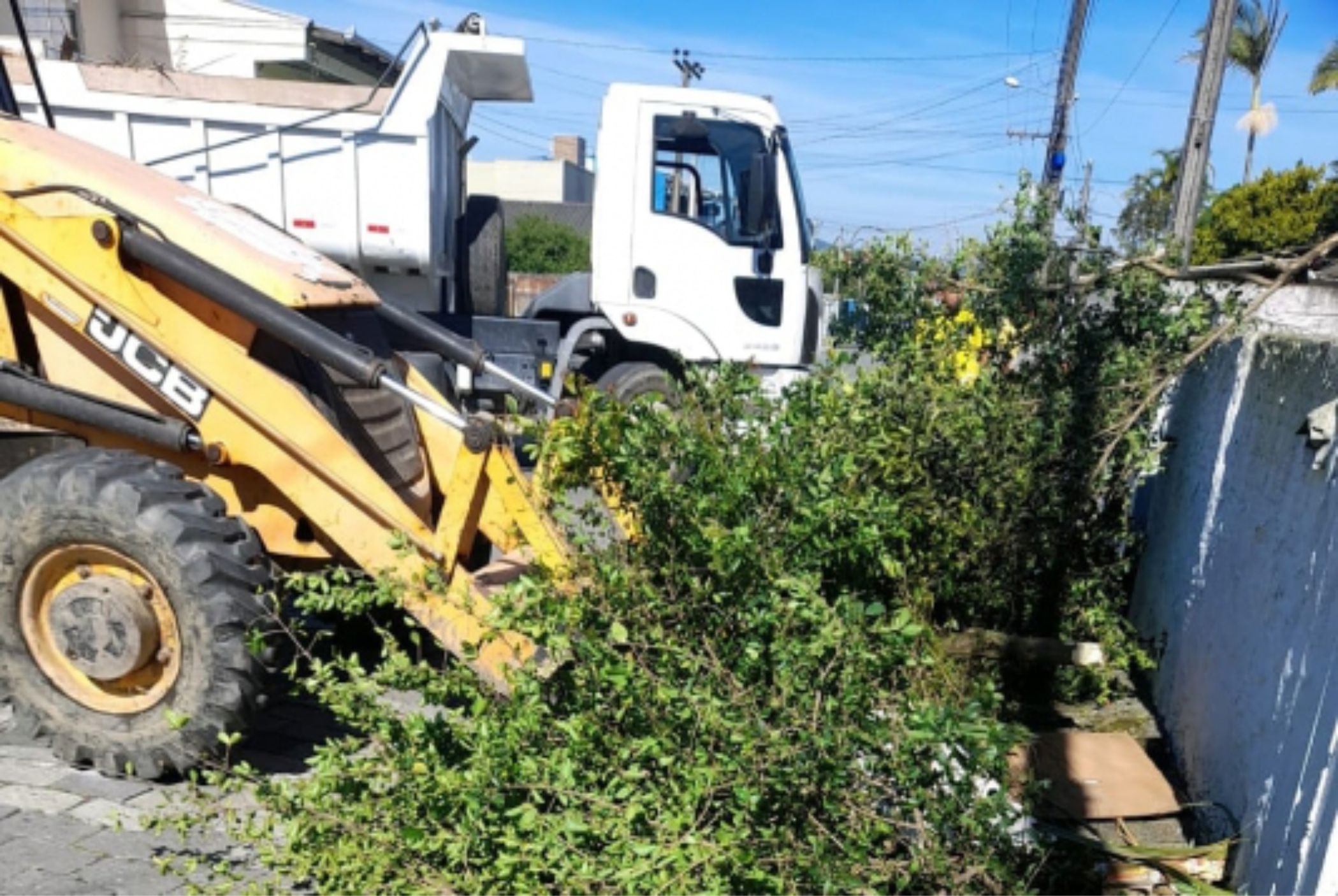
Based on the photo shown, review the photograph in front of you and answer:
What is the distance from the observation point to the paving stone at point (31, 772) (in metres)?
4.12

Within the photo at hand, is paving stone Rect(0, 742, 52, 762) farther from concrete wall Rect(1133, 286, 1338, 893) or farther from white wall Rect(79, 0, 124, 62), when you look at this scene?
white wall Rect(79, 0, 124, 62)

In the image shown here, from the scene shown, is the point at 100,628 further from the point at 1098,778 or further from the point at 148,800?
the point at 1098,778

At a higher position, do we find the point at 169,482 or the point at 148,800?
the point at 169,482

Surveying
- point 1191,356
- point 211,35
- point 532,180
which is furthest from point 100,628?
point 532,180

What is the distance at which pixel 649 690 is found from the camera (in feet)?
10.2

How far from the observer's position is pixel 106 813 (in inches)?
154

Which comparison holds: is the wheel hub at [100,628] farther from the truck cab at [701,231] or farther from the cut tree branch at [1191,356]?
the truck cab at [701,231]

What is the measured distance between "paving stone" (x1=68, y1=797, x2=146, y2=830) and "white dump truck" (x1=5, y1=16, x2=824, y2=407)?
4608 mm

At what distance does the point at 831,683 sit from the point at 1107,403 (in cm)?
326

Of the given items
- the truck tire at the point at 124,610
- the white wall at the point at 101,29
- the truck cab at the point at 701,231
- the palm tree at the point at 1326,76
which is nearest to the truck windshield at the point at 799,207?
the truck cab at the point at 701,231

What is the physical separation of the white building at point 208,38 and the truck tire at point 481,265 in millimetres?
4134

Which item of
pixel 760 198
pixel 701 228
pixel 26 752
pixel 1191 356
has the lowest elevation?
pixel 26 752

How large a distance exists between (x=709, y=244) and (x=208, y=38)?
8.94m

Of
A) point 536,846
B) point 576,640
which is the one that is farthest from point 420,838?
point 576,640
